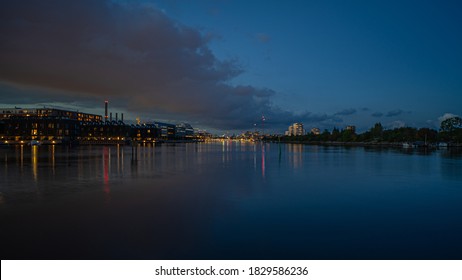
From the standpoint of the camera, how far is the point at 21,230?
1378 centimetres

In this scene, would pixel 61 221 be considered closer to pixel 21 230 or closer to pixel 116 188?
pixel 21 230

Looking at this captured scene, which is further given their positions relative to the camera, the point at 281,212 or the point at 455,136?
the point at 455,136

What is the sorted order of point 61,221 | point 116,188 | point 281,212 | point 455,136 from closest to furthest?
point 61,221 → point 281,212 → point 116,188 → point 455,136

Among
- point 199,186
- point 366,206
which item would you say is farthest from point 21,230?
point 366,206

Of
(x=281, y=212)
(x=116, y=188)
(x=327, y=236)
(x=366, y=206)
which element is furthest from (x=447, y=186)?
(x=116, y=188)

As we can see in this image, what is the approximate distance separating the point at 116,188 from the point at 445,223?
831 inches

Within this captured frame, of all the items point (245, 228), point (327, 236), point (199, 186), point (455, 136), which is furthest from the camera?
point (455, 136)

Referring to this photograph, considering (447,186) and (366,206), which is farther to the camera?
(447,186)

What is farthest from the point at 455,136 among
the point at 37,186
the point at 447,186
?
the point at 37,186

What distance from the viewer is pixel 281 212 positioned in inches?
686

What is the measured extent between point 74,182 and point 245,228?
763 inches
